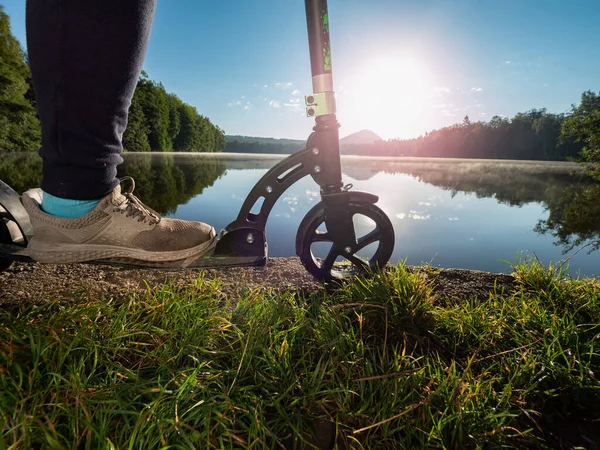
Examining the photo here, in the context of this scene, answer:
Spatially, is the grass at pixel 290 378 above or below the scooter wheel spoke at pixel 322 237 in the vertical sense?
below

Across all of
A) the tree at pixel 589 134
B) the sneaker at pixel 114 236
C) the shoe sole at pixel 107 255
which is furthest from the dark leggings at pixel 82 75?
the tree at pixel 589 134

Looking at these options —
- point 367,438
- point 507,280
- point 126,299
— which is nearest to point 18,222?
point 126,299

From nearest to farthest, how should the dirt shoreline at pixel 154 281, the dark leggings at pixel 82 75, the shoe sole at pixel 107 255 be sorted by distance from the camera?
the dark leggings at pixel 82 75
the shoe sole at pixel 107 255
the dirt shoreline at pixel 154 281

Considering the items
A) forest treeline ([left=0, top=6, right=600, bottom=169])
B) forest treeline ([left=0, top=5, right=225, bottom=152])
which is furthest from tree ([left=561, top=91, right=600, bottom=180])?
forest treeline ([left=0, top=5, right=225, bottom=152])

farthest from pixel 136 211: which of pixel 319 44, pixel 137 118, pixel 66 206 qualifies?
pixel 137 118

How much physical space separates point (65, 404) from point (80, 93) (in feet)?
3.67

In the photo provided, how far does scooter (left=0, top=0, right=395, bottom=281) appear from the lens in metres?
1.61

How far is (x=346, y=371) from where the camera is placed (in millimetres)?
1112

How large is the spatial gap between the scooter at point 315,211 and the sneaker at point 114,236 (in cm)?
12

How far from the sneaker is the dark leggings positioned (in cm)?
17

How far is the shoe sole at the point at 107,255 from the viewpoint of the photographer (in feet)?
4.66

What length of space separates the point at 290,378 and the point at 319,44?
1.66 metres

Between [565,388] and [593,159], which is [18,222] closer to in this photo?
[565,388]

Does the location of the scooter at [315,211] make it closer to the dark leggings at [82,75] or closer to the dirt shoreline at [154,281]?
the dirt shoreline at [154,281]
